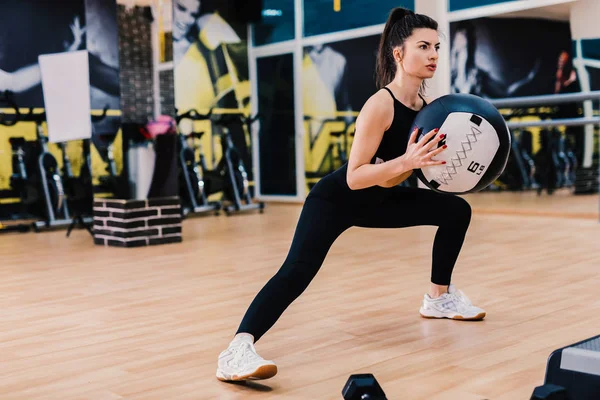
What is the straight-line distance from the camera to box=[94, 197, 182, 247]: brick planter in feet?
17.9

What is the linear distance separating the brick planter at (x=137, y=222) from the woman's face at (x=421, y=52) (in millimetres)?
3494

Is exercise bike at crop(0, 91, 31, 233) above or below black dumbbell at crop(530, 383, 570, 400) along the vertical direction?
above

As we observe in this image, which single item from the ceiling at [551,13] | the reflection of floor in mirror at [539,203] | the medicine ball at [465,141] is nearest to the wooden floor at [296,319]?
the medicine ball at [465,141]

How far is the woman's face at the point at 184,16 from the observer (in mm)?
8562

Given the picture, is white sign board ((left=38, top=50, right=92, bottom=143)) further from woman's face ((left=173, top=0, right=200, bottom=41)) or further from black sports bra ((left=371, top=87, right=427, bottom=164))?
black sports bra ((left=371, top=87, right=427, bottom=164))

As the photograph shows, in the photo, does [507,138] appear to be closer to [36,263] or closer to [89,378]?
[89,378]

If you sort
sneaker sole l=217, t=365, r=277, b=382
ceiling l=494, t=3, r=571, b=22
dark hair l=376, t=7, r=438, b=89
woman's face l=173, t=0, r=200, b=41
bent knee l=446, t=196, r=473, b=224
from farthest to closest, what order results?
woman's face l=173, t=0, r=200, b=41 → ceiling l=494, t=3, r=571, b=22 → bent knee l=446, t=196, r=473, b=224 → dark hair l=376, t=7, r=438, b=89 → sneaker sole l=217, t=365, r=277, b=382

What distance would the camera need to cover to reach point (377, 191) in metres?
2.42

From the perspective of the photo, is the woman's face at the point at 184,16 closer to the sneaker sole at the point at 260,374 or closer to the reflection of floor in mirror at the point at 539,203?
the reflection of floor in mirror at the point at 539,203

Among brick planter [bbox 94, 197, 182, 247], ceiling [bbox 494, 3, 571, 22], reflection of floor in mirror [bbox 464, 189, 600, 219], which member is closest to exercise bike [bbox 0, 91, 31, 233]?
brick planter [bbox 94, 197, 182, 247]

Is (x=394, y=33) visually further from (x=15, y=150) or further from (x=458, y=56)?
(x=15, y=150)

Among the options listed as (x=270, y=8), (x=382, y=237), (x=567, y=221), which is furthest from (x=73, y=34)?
(x=567, y=221)

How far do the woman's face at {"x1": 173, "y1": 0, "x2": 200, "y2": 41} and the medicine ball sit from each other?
679cm

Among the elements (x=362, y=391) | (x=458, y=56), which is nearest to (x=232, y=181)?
(x=458, y=56)
